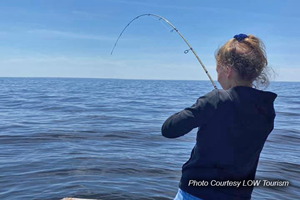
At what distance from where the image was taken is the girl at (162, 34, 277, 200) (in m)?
1.99

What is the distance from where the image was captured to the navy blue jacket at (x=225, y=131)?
1.98 meters

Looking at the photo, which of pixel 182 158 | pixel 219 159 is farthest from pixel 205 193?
pixel 182 158

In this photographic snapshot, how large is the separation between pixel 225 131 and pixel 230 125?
5cm

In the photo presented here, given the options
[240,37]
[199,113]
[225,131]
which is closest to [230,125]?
[225,131]

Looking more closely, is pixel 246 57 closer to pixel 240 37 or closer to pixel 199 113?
pixel 240 37

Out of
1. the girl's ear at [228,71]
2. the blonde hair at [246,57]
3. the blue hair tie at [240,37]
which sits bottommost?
the girl's ear at [228,71]

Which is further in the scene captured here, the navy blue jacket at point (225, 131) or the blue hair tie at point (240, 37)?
the blue hair tie at point (240, 37)

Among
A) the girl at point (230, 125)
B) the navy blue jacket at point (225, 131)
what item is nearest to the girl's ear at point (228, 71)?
the girl at point (230, 125)

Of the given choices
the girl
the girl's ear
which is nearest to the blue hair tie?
the girl

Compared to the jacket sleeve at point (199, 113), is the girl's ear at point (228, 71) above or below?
above

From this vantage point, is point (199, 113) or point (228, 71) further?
point (228, 71)

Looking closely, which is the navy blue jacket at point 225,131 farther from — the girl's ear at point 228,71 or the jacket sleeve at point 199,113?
the girl's ear at point 228,71

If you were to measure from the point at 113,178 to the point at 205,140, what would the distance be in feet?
18.7

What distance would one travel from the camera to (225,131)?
2.02m
